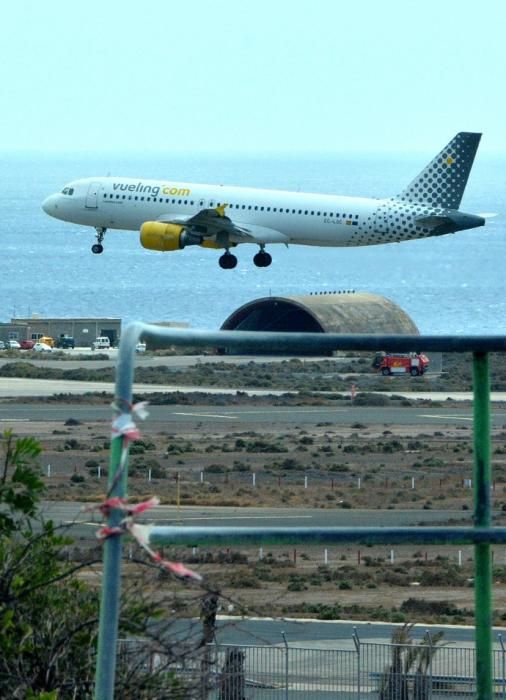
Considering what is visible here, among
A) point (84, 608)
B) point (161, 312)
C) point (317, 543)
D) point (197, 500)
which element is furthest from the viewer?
point (161, 312)

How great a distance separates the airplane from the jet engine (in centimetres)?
9

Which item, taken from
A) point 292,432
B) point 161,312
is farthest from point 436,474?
point 161,312

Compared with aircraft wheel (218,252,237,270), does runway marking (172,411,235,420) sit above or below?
below

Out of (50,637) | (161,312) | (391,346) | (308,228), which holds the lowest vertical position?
(50,637)

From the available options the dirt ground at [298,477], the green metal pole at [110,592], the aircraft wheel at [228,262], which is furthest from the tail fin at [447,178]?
the green metal pole at [110,592]

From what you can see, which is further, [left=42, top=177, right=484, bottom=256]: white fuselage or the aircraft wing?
the aircraft wing

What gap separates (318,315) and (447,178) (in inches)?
636

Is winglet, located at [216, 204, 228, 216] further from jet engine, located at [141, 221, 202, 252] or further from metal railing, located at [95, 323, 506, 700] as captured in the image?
metal railing, located at [95, 323, 506, 700]

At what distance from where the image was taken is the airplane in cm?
7456

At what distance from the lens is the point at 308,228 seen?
250 ft

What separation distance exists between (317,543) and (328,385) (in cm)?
210

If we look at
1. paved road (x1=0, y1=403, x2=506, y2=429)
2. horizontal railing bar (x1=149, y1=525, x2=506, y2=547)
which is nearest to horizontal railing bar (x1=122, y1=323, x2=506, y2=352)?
paved road (x1=0, y1=403, x2=506, y2=429)

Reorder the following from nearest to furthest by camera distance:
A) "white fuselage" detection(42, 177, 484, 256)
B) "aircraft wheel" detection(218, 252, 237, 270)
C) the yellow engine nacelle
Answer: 1. the yellow engine nacelle
2. "white fuselage" detection(42, 177, 484, 256)
3. "aircraft wheel" detection(218, 252, 237, 270)

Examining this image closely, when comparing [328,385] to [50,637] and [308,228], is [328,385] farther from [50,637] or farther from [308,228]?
[308,228]
